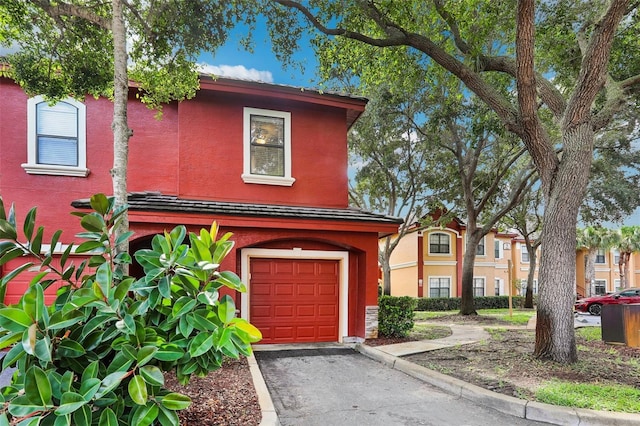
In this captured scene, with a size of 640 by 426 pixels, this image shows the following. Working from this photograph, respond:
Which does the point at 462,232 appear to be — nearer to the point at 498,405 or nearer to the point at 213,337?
the point at 498,405

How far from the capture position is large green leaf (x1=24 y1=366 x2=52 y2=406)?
8.22ft

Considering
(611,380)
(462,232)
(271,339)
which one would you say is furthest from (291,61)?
(462,232)

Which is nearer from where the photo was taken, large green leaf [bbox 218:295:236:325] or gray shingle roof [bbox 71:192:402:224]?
large green leaf [bbox 218:295:236:325]

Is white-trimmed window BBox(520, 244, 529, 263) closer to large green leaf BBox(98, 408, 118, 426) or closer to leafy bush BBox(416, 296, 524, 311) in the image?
leafy bush BBox(416, 296, 524, 311)

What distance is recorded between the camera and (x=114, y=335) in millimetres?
2980

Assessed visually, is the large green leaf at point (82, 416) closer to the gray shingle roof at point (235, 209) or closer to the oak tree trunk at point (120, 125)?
the oak tree trunk at point (120, 125)

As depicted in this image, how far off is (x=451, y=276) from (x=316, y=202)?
19.3m

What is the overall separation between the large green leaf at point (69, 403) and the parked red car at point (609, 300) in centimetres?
2379

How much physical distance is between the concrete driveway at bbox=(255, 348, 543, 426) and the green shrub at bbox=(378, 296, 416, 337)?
76.3 inches

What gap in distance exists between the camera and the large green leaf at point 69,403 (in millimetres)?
2416

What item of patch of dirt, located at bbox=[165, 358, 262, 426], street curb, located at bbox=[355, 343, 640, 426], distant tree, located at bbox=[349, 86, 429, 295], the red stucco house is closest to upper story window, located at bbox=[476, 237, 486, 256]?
distant tree, located at bbox=[349, 86, 429, 295]

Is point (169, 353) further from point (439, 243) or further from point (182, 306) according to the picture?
point (439, 243)

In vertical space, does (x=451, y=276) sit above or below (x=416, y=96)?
below

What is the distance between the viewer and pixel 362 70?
10891 millimetres
